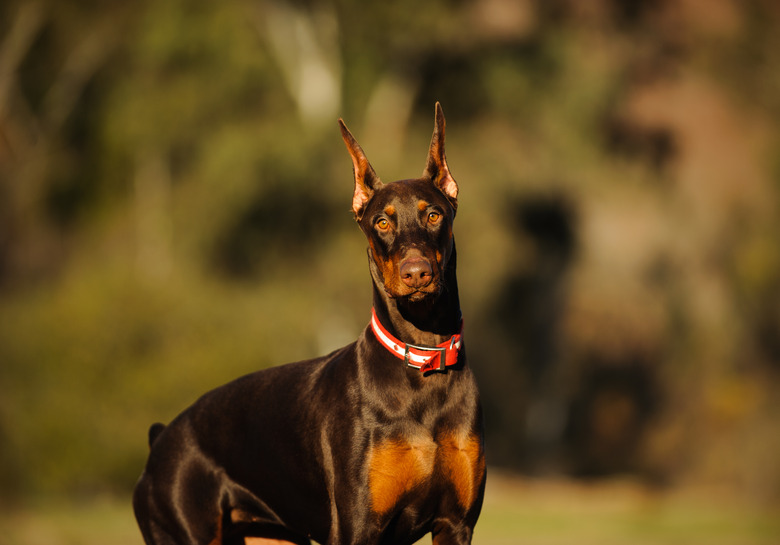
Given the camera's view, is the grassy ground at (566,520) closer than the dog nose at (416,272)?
No

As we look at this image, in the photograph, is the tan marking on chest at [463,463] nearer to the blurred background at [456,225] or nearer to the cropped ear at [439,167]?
the cropped ear at [439,167]

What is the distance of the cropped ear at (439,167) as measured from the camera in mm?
4684

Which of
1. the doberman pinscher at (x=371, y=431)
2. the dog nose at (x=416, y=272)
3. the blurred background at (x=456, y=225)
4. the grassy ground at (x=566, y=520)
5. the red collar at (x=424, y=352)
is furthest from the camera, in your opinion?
the blurred background at (x=456, y=225)

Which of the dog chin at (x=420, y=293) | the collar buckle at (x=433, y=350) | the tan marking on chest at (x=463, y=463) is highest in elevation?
the dog chin at (x=420, y=293)

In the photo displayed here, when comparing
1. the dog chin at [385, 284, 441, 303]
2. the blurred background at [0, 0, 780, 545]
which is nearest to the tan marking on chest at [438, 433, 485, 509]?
the dog chin at [385, 284, 441, 303]

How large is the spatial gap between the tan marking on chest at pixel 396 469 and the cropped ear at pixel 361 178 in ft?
3.77

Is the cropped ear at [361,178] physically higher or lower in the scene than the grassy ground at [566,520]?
higher

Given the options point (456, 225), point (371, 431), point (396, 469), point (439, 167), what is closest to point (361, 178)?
point (439, 167)

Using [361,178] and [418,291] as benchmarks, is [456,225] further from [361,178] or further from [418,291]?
[418,291]

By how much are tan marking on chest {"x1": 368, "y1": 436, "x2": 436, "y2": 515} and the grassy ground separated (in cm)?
671

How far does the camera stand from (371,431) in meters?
4.25

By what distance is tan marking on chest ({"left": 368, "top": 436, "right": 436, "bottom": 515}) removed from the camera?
4.18 meters

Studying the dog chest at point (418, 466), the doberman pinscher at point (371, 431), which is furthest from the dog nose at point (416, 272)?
the dog chest at point (418, 466)

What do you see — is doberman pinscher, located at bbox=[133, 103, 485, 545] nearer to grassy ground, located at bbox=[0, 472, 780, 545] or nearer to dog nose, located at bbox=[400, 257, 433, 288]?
dog nose, located at bbox=[400, 257, 433, 288]
